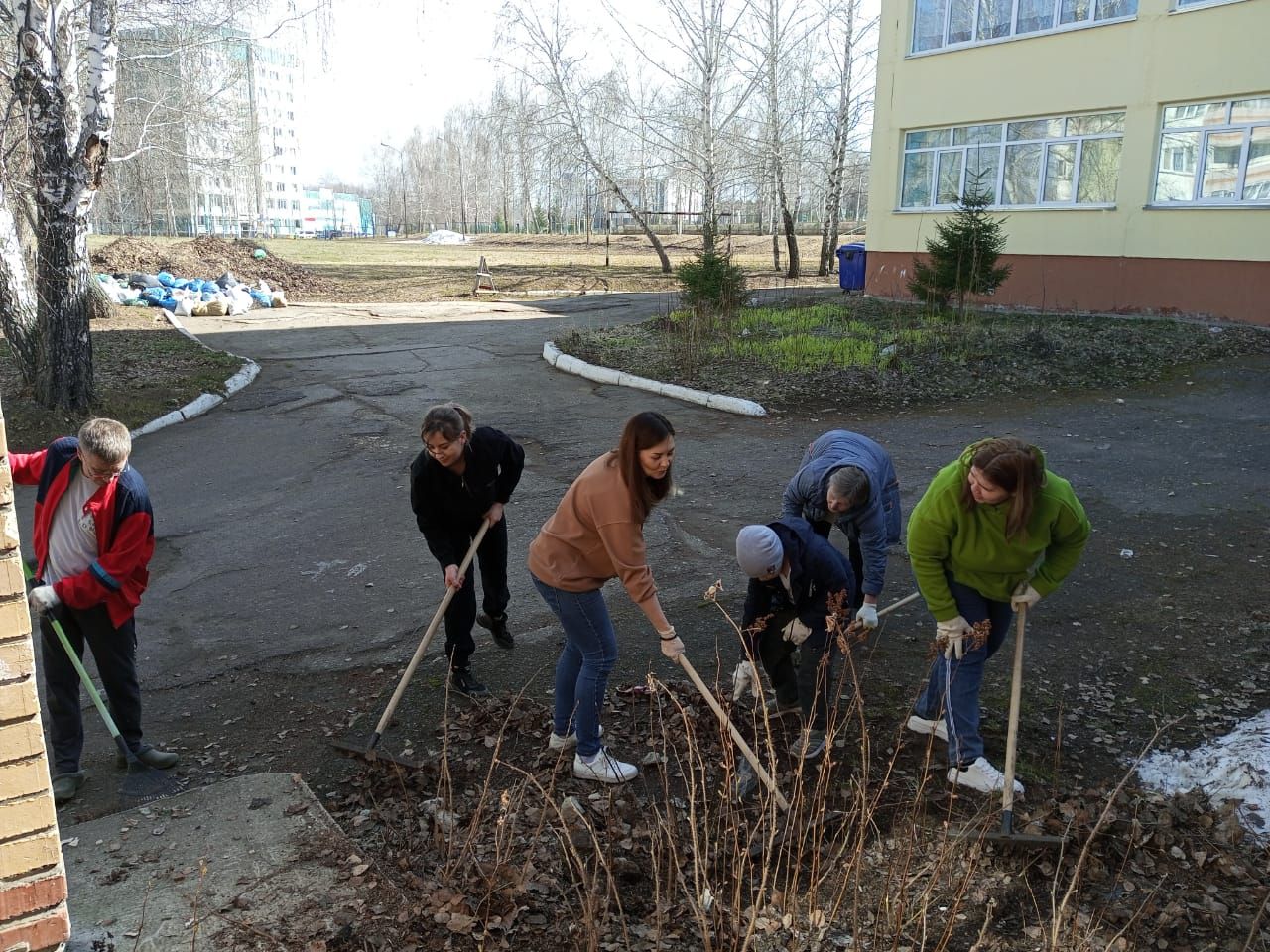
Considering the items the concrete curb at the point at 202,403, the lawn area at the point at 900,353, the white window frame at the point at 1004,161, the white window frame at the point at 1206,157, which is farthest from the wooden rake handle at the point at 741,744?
the white window frame at the point at 1004,161

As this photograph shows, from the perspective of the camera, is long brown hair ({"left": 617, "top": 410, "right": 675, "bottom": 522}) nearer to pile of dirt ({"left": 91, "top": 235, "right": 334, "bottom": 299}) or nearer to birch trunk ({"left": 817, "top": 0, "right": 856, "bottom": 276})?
pile of dirt ({"left": 91, "top": 235, "right": 334, "bottom": 299})

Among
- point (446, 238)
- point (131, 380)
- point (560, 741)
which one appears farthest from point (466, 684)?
point (446, 238)

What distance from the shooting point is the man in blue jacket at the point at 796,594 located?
3658mm

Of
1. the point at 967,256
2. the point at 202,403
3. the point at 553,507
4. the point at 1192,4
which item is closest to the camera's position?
the point at 553,507

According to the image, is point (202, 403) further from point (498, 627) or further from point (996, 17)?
point (996, 17)

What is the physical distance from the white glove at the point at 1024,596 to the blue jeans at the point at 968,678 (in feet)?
0.38

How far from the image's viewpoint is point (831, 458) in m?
4.39

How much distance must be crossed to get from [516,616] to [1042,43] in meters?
15.0

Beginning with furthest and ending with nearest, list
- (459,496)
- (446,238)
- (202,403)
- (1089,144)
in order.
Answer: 1. (446,238)
2. (1089,144)
3. (202,403)
4. (459,496)

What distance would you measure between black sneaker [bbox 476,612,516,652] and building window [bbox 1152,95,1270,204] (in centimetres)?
1384

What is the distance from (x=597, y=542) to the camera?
3.56 meters

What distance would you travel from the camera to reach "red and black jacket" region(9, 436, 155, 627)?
363cm

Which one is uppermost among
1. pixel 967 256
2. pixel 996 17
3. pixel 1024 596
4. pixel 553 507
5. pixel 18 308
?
pixel 996 17

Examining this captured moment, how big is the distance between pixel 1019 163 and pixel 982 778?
50.8ft
